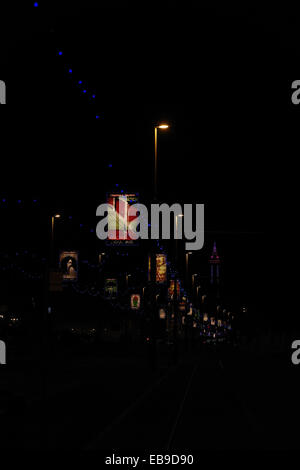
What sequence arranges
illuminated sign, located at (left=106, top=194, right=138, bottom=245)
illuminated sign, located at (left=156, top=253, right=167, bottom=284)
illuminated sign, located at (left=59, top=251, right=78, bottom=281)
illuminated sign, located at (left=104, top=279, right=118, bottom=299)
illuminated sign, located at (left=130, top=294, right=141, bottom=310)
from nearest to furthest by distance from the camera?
illuminated sign, located at (left=106, top=194, right=138, bottom=245)
illuminated sign, located at (left=59, top=251, right=78, bottom=281)
illuminated sign, located at (left=156, top=253, right=167, bottom=284)
illuminated sign, located at (left=104, top=279, right=118, bottom=299)
illuminated sign, located at (left=130, top=294, right=141, bottom=310)

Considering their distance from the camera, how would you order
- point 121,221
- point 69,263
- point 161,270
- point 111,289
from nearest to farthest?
point 121,221, point 69,263, point 161,270, point 111,289

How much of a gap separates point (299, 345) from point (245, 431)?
6571 centimetres

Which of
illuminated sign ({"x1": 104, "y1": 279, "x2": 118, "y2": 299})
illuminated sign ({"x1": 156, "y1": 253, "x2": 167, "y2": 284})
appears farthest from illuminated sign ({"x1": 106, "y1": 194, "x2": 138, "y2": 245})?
illuminated sign ({"x1": 104, "y1": 279, "x2": 118, "y2": 299})

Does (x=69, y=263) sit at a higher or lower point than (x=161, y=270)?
higher

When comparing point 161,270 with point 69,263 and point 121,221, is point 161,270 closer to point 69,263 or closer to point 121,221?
point 69,263

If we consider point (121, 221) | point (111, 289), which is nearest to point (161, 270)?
point (121, 221)

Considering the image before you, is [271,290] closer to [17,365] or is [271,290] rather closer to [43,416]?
[17,365]

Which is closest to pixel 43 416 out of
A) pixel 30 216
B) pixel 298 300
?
pixel 30 216

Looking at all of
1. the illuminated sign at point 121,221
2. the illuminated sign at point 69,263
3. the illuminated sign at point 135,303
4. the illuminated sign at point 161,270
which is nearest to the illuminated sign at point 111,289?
the illuminated sign at point 135,303

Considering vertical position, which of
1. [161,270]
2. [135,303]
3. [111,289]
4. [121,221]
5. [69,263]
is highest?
[121,221]

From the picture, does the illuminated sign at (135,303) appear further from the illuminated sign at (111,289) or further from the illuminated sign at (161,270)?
the illuminated sign at (161,270)

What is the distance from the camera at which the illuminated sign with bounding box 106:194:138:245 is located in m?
41.2

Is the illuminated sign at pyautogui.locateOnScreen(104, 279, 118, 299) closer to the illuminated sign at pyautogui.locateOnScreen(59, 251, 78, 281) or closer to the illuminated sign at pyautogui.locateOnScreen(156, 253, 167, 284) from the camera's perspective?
the illuminated sign at pyautogui.locateOnScreen(156, 253, 167, 284)

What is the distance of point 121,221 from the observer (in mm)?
41500
